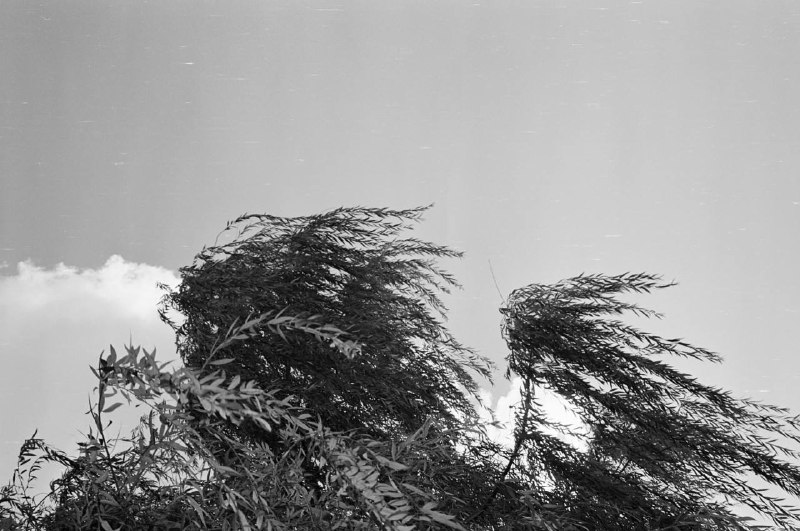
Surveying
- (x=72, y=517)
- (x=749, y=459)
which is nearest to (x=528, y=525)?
(x=749, y=459)

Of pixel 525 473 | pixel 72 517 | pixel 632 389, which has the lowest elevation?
pixel 72 517

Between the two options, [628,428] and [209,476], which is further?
[628,428]

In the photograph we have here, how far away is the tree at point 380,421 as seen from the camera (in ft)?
4.70

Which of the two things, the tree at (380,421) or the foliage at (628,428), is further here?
the foliage at (628,428)

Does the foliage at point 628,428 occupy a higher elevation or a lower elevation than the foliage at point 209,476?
higher

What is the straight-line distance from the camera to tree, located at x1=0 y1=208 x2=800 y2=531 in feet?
4.70

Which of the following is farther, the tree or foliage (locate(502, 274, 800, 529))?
foliage (locate(502, 274, 800, 529))

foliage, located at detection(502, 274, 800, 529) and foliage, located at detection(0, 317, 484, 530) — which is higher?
foliage, located at detection(502, 274, 800, 529)

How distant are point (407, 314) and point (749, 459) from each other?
1670 millimetres

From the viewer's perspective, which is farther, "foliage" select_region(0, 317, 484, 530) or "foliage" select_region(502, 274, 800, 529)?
"foliage" select_region(502, 274, 800, 529)

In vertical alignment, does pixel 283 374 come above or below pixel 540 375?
below

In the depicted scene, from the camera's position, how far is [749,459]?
2.44 metres

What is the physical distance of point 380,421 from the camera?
2943 millimetres

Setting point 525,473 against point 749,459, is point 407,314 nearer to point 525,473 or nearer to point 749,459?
point 525,473
